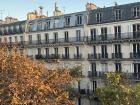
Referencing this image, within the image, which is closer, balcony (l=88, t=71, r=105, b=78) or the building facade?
the building facade

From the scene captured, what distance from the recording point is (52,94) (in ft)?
99.1

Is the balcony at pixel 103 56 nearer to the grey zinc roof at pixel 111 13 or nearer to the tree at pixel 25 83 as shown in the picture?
the grey zinc roof at pixel 111 13

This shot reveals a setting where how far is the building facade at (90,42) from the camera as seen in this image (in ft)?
159

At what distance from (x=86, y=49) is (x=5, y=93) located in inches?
1076

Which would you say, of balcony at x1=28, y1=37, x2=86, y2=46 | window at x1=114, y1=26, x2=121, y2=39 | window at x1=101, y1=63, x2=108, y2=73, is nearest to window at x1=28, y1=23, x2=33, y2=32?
balcony at x1=28, y1=37, x2=86, y2=46

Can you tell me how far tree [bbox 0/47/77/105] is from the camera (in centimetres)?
2770

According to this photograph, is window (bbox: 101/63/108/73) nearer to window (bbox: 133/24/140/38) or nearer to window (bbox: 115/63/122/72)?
window (bbox: 115/63/122/72)

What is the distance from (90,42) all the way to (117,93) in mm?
17192

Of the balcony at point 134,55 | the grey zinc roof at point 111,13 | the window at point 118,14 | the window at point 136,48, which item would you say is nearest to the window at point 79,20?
the grey zinc roof at point 111,13

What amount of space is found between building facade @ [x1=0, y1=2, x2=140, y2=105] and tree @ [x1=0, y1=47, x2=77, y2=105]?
18270 millimetres

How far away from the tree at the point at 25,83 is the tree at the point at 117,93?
27.5 feet

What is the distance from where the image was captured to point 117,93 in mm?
37031

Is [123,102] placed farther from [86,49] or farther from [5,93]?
[86,49]

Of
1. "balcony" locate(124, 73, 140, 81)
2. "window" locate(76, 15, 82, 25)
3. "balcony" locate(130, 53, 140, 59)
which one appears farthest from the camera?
"window" locate(76, 15, 82, 25)
